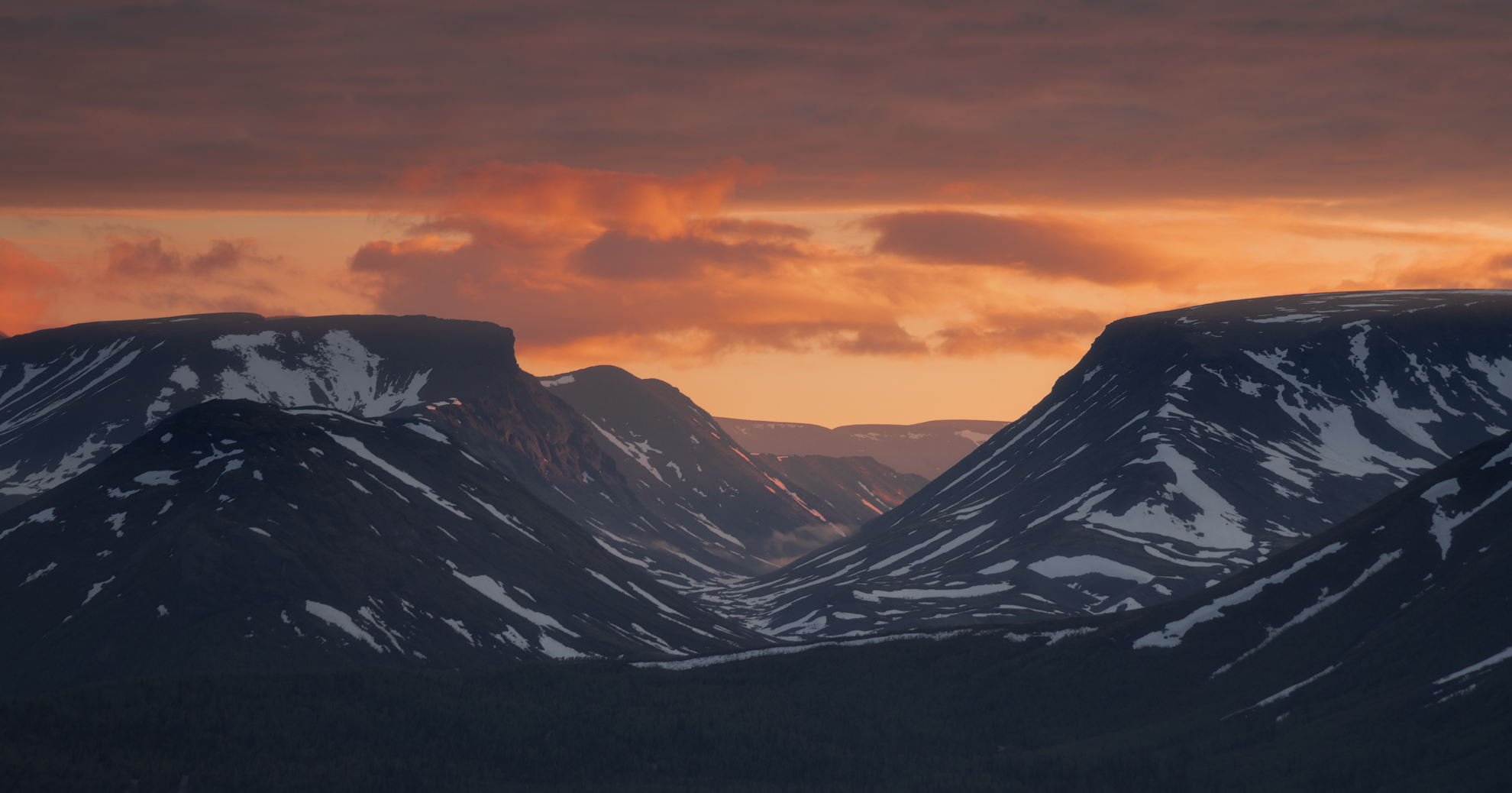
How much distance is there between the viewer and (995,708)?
133 metres

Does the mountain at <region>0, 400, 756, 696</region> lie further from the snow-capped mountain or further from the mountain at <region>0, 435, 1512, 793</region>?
the snow-capped mountain

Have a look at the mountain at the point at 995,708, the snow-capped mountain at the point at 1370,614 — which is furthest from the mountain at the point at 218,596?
the snow-capped mountain at the point at 1370,614

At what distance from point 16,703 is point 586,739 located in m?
44.8

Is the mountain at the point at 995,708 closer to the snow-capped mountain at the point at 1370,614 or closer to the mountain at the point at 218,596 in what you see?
the snow-capped mountain at the point at 1370,614

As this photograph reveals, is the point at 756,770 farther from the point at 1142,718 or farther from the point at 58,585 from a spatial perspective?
the point at 58,585

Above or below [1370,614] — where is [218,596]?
above

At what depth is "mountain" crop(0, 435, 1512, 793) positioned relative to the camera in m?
102

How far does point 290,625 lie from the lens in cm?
16550

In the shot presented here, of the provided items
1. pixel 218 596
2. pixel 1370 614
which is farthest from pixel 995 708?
pixel 218 596

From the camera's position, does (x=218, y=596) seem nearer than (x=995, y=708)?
No

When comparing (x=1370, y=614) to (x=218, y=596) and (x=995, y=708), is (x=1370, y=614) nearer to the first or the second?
(x=995, y=708)

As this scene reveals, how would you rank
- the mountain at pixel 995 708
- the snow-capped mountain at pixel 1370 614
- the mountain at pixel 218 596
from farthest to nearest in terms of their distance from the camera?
the mountain at pixel 218 596
the snow-capped mountain at pixel 1370 614
the mountain at pixel 995 708

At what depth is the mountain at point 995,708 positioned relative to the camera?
102 metres

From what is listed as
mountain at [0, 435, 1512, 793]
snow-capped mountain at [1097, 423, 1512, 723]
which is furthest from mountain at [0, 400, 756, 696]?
snow-capped mountain at [1097, 423, 1512, 723]
